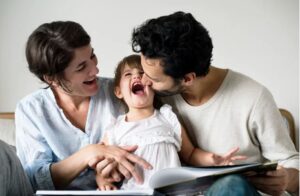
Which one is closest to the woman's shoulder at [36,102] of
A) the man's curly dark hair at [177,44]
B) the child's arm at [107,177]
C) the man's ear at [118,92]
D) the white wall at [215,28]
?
the man's ear at [118,92]

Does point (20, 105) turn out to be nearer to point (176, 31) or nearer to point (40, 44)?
point (40, 44)

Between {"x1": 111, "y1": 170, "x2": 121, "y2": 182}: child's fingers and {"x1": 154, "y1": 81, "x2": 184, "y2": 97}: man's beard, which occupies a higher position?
A: {"x1": 154, "y1": 81, "x2": 184, "y2": 97}: man's beard

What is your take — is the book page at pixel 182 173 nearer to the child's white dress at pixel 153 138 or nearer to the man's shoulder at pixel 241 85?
the child's white dress at pixel 153 138

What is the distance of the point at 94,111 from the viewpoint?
145 centimetres

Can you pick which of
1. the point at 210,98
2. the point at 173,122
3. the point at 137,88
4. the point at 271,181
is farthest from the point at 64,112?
the point at 271,181

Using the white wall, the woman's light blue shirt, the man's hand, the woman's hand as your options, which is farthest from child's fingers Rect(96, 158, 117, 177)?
the white wall

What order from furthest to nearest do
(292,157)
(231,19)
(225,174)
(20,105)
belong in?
(231,19) → (20,105) → (292,157) → (225,174)

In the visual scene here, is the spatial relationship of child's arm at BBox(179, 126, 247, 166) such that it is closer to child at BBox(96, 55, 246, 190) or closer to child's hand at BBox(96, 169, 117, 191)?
child at BBox(96, 55, 246, 190)

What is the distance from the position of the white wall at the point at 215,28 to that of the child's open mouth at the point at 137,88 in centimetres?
81

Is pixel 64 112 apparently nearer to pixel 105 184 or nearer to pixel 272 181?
pixel 105 184

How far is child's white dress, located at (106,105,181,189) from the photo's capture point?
4.11ft

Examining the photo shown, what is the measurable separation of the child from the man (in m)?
0.07

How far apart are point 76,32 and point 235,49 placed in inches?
39.3

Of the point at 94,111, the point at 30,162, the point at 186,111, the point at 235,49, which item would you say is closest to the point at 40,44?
the point at 94,111
